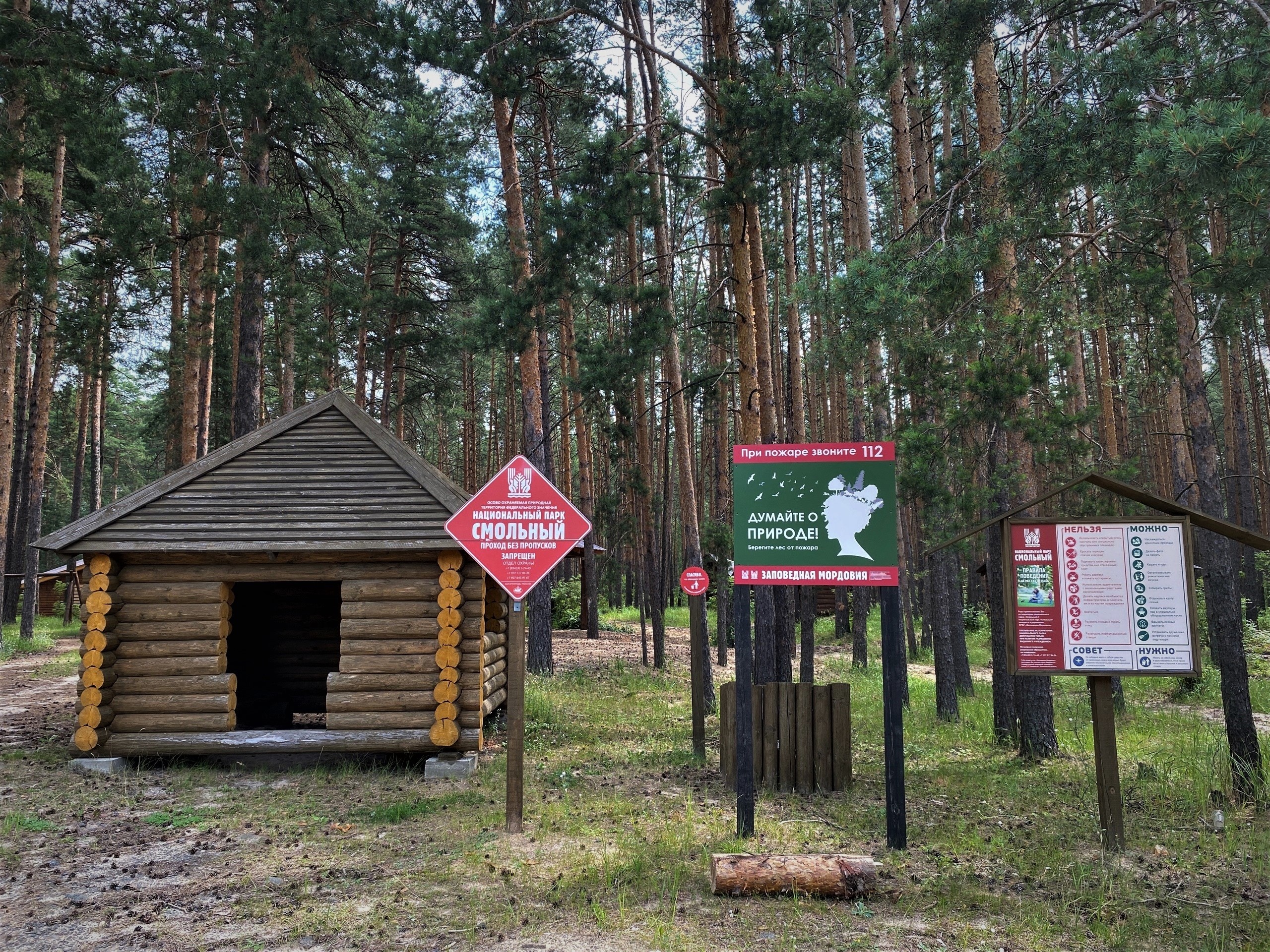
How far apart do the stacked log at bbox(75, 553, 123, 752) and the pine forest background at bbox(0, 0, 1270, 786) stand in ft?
17.9

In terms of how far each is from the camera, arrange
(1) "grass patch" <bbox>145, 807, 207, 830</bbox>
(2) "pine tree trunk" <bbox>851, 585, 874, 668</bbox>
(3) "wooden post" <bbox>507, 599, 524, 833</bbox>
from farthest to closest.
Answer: (2) "pine tree trunk" <bbox>851, 585, 874, 668</bbox> → (1) "grass patch" <bbox>145, 807, 207, 830</bbox> → (3) "wooden post" <bbox>507, 599, 524, 833</bbox>

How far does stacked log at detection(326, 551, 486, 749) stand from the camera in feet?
30.1

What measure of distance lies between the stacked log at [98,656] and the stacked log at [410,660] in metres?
2.48

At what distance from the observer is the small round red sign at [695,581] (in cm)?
1072

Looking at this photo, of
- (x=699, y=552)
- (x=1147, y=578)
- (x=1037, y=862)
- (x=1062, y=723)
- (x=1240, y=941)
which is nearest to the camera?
(x=1240, y=941)

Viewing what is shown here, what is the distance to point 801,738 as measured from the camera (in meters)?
8.35

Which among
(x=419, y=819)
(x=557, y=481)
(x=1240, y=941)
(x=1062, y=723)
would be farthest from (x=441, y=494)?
(x=557, y=481)

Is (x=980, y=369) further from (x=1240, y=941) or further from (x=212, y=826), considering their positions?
(x=212, y=826)

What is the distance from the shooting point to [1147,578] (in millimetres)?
6355

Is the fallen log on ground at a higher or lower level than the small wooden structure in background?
lower

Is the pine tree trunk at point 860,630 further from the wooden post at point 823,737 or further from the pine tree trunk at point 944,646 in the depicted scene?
the wooden post at point 823,737

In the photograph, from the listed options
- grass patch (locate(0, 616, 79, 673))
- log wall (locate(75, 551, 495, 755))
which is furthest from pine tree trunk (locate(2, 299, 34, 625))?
log wall (locate(75, 551, 495, 755))

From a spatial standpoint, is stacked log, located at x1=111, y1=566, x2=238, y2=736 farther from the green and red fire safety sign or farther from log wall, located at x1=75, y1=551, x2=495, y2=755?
the green and red fire safety sign

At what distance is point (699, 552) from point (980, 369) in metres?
5.89
